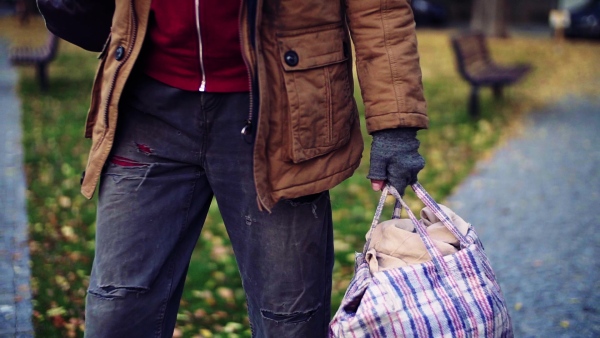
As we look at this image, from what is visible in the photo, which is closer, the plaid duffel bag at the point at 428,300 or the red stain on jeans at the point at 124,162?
the plaid duffel bag at the point at 428,300

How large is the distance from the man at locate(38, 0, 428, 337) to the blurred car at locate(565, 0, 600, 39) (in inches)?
802

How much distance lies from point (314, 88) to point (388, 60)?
0.25 meters

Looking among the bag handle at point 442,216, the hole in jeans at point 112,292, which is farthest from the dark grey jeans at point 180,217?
the bag handle at point 442,216

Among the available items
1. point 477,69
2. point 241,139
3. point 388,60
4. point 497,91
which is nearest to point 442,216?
point 388,60

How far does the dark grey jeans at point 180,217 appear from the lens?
7.39 ft

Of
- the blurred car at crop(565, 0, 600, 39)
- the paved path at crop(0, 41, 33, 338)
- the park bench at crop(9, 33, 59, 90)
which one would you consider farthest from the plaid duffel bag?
the blurred car at crop(565, 0, 600, 39)

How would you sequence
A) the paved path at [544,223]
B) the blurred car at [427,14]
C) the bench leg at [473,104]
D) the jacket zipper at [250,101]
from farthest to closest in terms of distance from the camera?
1. the blurred car at [427,14]
2. the bench leg at [473,104]
3. the paved path at [544,223]
4. the jacket zipper at [250,101]

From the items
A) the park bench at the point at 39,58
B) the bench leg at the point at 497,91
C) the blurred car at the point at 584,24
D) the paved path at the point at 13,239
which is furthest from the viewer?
the blurred car at the point at 584,24

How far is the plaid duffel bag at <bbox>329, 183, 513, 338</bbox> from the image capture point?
6.75 feet

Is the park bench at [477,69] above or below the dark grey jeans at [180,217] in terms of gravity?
below

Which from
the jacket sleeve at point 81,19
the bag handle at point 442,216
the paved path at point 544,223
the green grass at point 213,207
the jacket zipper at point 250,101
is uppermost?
the jacket sleeve at point 81,19

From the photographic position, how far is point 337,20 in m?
Result: 2.21

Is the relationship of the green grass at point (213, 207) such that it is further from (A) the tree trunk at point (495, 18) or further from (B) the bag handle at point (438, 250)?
(A) the tree trunk at point (495, 18)

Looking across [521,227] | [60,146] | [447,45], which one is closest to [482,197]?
[521,227]
